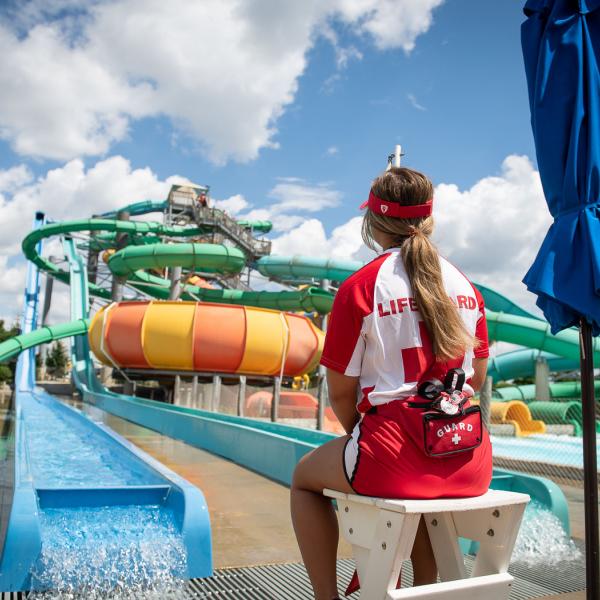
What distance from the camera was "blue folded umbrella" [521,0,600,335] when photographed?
6.79 feet

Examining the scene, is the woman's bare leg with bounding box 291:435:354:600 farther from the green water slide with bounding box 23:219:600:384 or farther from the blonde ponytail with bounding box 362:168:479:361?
the green water slide with bounding box 23:219:600:384

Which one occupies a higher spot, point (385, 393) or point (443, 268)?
point (443, 268)

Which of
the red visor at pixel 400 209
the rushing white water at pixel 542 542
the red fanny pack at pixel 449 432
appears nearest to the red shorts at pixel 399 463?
the red fanny pack at pixel 449 432

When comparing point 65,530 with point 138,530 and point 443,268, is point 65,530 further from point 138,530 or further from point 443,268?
point 443,268

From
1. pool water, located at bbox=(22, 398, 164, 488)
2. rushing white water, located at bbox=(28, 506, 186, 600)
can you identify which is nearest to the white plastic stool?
rushing white water, located at bbox=(28, 506, 186, 600)

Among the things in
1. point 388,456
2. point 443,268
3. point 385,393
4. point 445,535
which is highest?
point 443,268

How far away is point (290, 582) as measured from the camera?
2820mm

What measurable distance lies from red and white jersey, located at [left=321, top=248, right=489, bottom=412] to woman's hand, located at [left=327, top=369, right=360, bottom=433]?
21 mm

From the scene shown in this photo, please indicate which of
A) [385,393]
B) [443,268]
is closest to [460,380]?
[385,393]

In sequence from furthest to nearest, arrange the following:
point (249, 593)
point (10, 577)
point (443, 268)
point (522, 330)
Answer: point (522, 330)
point (249, 593)
point (10, 577)
point (443, 268)

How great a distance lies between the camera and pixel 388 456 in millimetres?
1468

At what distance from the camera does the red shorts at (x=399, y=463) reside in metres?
1.46

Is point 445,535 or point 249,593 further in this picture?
point 249,593

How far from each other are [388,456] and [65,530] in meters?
2.03
